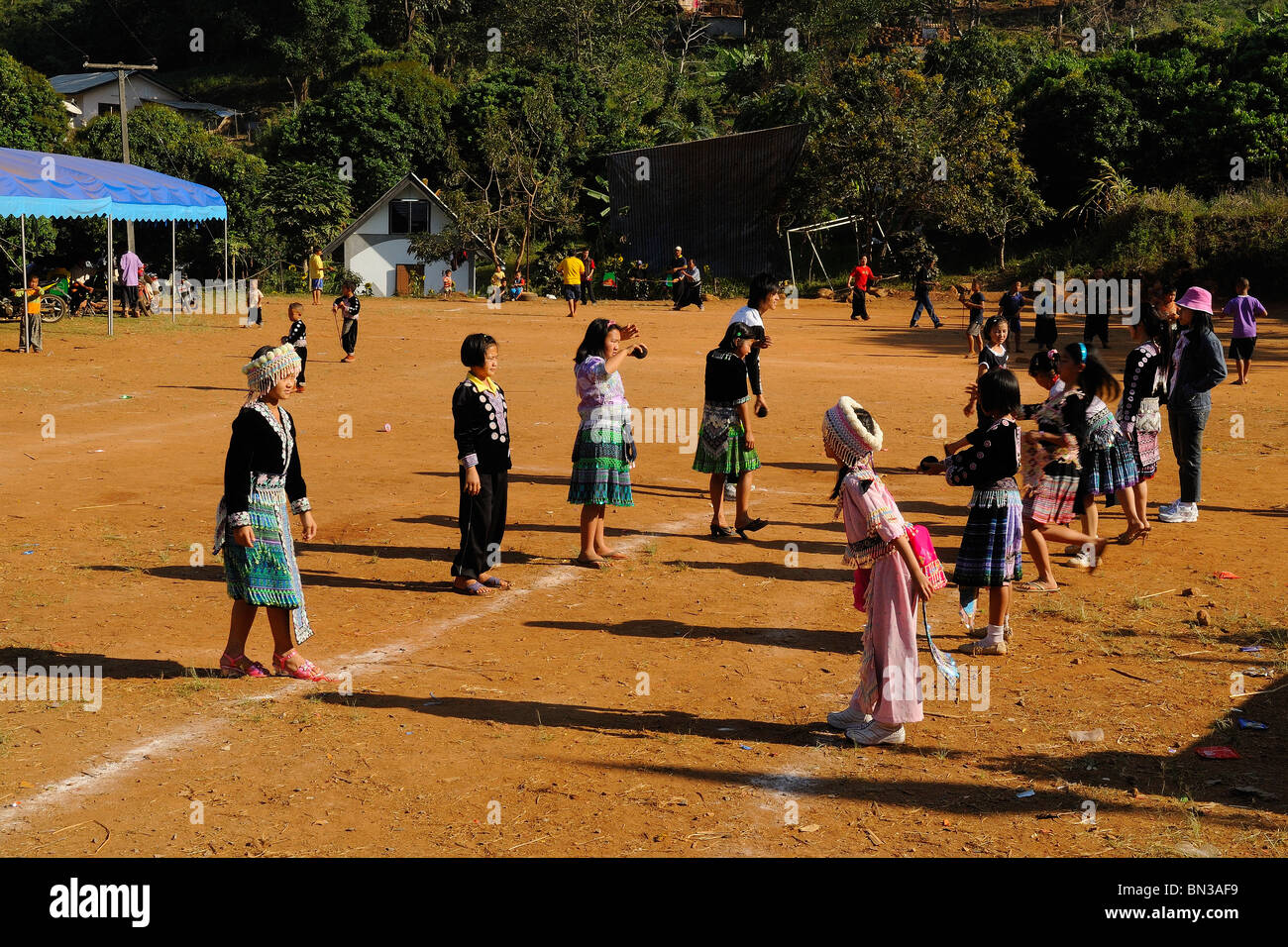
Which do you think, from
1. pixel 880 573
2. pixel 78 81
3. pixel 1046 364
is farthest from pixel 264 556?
pixel 78 81

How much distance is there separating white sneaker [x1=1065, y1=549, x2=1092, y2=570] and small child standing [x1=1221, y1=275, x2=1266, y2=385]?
9730 mm

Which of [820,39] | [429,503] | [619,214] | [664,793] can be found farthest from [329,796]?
[820,39]

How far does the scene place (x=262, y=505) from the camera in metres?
6.63

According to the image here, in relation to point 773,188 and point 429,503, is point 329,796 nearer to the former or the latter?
point 429,503

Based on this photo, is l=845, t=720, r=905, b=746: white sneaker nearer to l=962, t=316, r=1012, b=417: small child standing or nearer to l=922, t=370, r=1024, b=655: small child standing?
l=922, t=370, r=1024, b=655: small child standing

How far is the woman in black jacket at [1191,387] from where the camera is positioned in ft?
33.9

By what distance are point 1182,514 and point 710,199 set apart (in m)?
31.6

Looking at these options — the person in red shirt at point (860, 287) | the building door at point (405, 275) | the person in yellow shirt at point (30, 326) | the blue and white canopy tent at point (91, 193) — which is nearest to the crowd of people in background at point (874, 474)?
the person in yellow shirt at point (30, 326)

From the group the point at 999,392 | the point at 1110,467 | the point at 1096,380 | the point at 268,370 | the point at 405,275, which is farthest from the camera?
the point at 405,275

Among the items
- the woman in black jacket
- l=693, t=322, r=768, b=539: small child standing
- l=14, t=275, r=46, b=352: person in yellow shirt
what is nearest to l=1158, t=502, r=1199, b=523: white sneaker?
the woman in black jacket

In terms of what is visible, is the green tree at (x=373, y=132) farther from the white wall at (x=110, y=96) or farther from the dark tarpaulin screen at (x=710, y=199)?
the white wall at (x=110, y=96)

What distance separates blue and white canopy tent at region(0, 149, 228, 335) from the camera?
22781mm

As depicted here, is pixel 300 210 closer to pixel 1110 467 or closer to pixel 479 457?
pixel 479 457

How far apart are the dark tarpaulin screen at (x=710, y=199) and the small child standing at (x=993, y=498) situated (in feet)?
107
